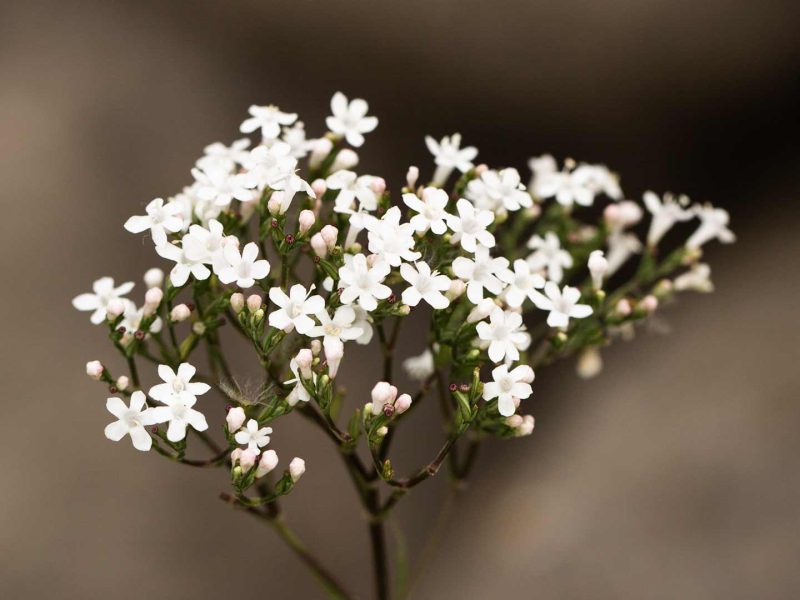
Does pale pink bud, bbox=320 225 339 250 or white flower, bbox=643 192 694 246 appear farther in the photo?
white flower, bbox=643 192 694 246

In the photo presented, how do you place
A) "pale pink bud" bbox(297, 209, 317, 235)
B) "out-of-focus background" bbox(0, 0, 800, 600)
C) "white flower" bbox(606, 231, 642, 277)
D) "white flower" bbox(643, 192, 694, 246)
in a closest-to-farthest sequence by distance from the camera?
"pale pink bud" bbox(297, 209, 317, 235)
"white flower" bbox(643, 192, 694, 246)
"white flower" bbox(606, 231, 642, 277)
"out-of-focus background" bbox(0, 0, 800, 600)

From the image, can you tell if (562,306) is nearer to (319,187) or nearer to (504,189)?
(504,189)

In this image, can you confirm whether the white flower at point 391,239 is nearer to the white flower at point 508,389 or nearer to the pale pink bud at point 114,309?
the white flower at point 508,389

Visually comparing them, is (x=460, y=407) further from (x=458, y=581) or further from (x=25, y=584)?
(x=25, y=584)

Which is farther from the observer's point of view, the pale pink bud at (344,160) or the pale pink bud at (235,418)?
the pale pink bud at (344,160)

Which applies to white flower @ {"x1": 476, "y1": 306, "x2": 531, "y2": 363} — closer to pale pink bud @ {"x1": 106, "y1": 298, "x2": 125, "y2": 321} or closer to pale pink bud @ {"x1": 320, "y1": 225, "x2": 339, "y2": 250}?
pale pink bud @ {"x1": 320, "y1": 225, "x2": 339, "y2": 250}

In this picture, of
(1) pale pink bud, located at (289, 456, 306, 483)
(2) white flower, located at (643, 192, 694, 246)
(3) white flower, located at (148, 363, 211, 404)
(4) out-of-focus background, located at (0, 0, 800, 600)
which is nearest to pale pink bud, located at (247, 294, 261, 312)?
(3) white flower, located at (148, 363, 211, 404)

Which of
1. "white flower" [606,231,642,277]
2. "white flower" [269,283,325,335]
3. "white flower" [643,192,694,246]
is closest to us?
"white flower" [269,283,325,335]

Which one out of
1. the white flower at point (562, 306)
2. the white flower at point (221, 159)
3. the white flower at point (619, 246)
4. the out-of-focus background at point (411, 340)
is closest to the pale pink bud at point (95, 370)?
the white flower at point (221, 159)
